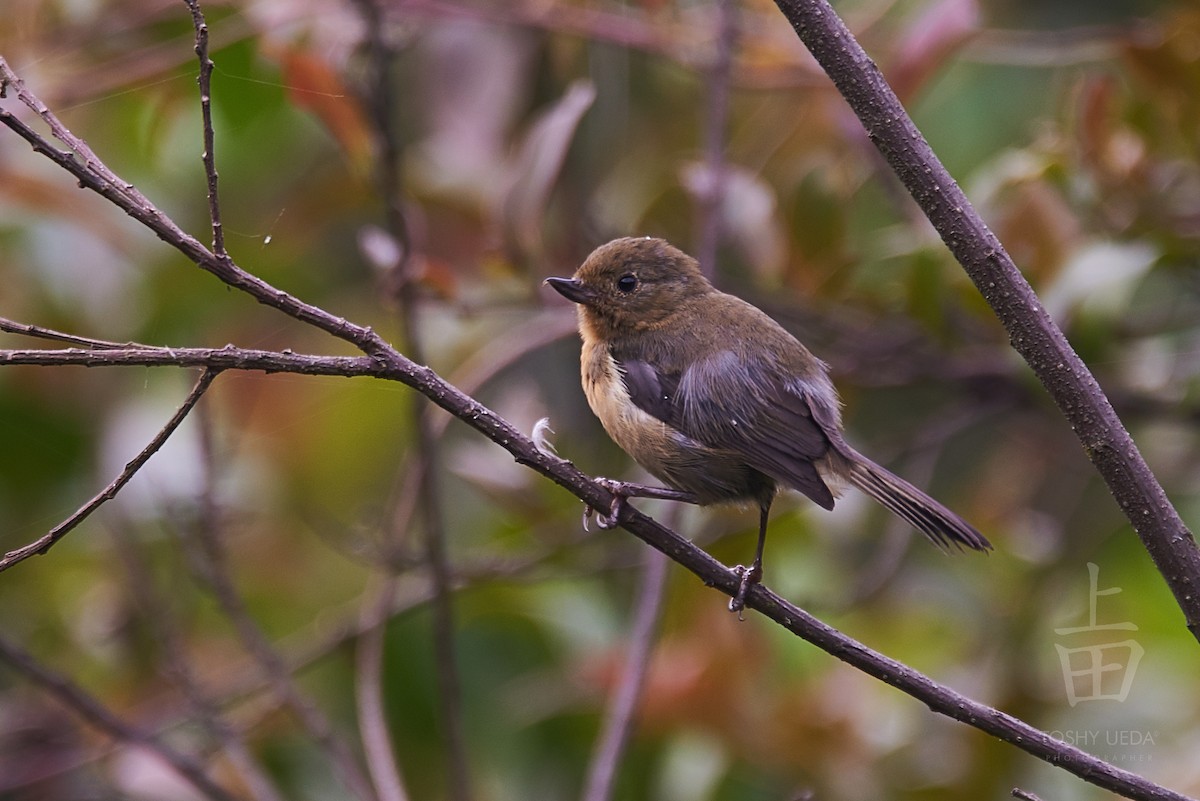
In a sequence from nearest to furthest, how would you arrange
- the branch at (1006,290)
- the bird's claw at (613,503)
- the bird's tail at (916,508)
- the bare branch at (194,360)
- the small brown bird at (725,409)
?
the bare branch at (194,360)
the branch at (1006,290)
the bird's claw at (613,503)
the bird's tail at (916,508)
the small brown bird at (725,409)

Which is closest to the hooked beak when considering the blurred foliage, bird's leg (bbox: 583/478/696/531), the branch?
the blurred foliage

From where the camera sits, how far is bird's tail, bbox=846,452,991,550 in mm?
2283

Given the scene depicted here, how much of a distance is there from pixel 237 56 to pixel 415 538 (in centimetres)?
209

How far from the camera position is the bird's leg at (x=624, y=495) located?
2006 mm

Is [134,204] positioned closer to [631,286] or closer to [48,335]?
[48,335]

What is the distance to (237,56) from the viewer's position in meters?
3.37

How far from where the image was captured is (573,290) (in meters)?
3.01

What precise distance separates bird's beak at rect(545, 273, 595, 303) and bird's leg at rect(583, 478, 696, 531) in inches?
23.2

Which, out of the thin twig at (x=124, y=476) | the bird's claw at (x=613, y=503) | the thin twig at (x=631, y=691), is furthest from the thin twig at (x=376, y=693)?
the thin twig at (x=124, y=476)

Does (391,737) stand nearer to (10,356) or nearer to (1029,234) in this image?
(1029,234)

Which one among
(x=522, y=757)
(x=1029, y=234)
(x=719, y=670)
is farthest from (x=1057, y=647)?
(x=522, y=757)

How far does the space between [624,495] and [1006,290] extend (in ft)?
2.30

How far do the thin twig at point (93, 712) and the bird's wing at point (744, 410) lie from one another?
4.35 feet

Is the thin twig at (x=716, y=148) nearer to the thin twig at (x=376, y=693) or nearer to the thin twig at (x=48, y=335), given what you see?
the thin twig at (x=376, y=693)
